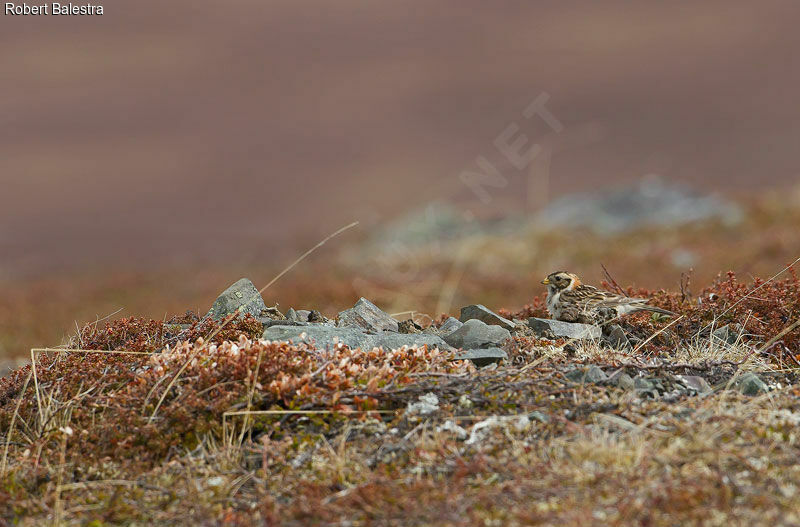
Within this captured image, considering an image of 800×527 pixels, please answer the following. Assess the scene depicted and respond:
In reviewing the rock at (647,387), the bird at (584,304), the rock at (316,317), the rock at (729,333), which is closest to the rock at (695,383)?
the rock at (647,387)

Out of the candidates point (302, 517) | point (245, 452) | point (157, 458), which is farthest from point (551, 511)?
point (157, 458)

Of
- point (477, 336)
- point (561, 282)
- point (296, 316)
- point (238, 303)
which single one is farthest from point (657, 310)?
point (238, 303)

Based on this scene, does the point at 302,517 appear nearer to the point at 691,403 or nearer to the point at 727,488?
A: the point at 727,488

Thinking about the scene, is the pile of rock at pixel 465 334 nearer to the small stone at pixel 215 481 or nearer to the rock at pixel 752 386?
the rock at pixel 752 386

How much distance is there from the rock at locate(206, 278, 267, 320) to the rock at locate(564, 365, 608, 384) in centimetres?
363

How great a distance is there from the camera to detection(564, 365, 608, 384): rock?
252 inches

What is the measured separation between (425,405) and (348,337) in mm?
1728

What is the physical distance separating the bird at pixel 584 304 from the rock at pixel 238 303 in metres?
3.40

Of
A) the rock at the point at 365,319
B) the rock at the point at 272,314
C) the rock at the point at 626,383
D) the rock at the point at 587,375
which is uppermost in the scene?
the rock at the point at 272,314

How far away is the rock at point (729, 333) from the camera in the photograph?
8513 millimetres

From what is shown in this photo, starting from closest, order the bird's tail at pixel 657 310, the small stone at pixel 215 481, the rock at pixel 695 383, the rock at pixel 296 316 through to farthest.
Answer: the small stone at pixel 215 481
the rock at pixel 695 383
the rock at pixel 296 316
the bird's tail at pixel 657 310

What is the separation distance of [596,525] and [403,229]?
4474 cm

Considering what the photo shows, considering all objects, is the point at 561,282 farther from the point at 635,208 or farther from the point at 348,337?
the point at 635,208

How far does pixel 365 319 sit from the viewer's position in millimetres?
Result: 8742
